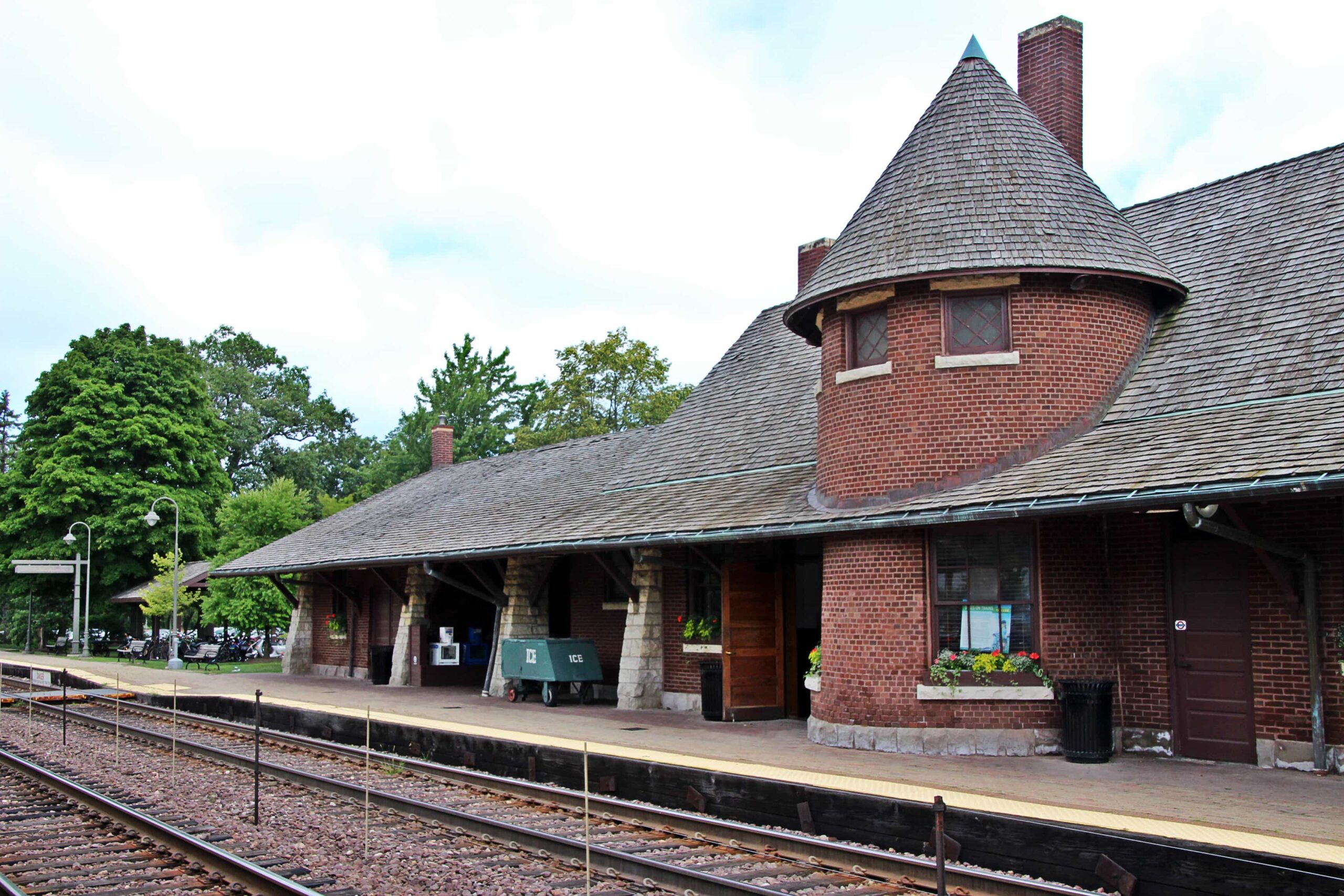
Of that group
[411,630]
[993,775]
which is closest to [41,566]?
[411,630]

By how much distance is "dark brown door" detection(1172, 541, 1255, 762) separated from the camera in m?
11.8

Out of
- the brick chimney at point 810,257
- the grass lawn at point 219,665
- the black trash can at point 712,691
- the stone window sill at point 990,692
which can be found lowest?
the grass lawn at point 219,665

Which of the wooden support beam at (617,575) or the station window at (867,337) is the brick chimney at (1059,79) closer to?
the station window at (867,337)

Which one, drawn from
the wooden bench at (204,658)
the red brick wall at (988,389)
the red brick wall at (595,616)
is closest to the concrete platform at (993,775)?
the red brick wall at (595,616)

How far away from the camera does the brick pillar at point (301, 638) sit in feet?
101

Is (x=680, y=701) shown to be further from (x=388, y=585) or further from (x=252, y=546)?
(x=252, y=546)

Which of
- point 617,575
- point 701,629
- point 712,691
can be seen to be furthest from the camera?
point 617,575

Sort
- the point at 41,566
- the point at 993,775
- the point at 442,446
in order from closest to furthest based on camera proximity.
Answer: the point at 993,775, the point at 442,446, the point at 41,566

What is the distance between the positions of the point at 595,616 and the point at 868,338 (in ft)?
30.5

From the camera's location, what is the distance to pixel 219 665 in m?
36.6

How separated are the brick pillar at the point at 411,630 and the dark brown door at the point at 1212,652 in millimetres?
15916

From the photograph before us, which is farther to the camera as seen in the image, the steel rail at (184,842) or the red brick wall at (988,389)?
the red brick wall at (988,389)

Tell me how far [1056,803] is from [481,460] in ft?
79.8

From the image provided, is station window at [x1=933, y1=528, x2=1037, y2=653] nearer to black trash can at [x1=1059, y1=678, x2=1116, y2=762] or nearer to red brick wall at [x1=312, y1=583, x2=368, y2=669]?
black trash can at [x1=1059, y1=678, x2=1116, y2=762]
